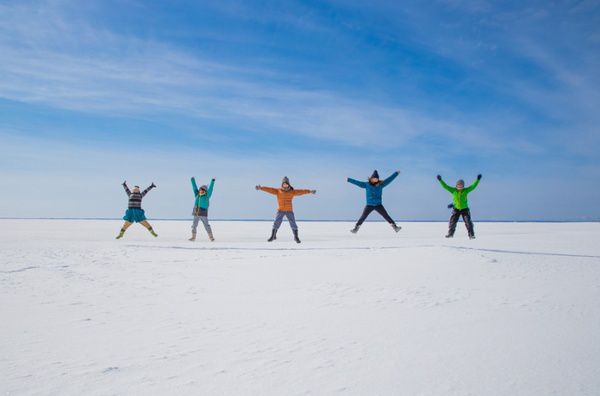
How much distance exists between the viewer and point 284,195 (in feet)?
41.7

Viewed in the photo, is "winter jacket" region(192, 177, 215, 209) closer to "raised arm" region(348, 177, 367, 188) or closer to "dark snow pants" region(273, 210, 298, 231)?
"dark snow pants" region(273, 210, 298, 231)

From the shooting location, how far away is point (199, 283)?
5184mm

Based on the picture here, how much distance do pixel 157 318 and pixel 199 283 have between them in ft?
5.09

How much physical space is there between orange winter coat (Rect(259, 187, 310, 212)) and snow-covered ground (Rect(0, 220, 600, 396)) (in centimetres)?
618

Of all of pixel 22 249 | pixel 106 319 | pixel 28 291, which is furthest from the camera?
pixel 22 249

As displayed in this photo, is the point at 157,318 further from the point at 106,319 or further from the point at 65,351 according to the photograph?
the point at 65,351

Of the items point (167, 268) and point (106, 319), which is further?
point (167, 268)

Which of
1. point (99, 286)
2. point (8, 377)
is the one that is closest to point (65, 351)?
point (8, 377)

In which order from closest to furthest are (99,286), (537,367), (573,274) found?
1. (537,367)
2. (99,286)
3. (573,274)

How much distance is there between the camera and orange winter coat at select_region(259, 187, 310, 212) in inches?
499

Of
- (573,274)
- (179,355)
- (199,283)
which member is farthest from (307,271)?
(573,274)

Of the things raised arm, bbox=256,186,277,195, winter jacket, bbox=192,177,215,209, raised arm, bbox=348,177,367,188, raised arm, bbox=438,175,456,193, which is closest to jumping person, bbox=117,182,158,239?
winter jacket, bbox=192,177,215,209

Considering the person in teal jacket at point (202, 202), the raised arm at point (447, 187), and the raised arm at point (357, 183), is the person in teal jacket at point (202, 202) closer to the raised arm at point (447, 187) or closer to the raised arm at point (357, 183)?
the raised arm at point (357, 183)

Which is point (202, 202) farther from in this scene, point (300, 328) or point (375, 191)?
point (300, 328)
